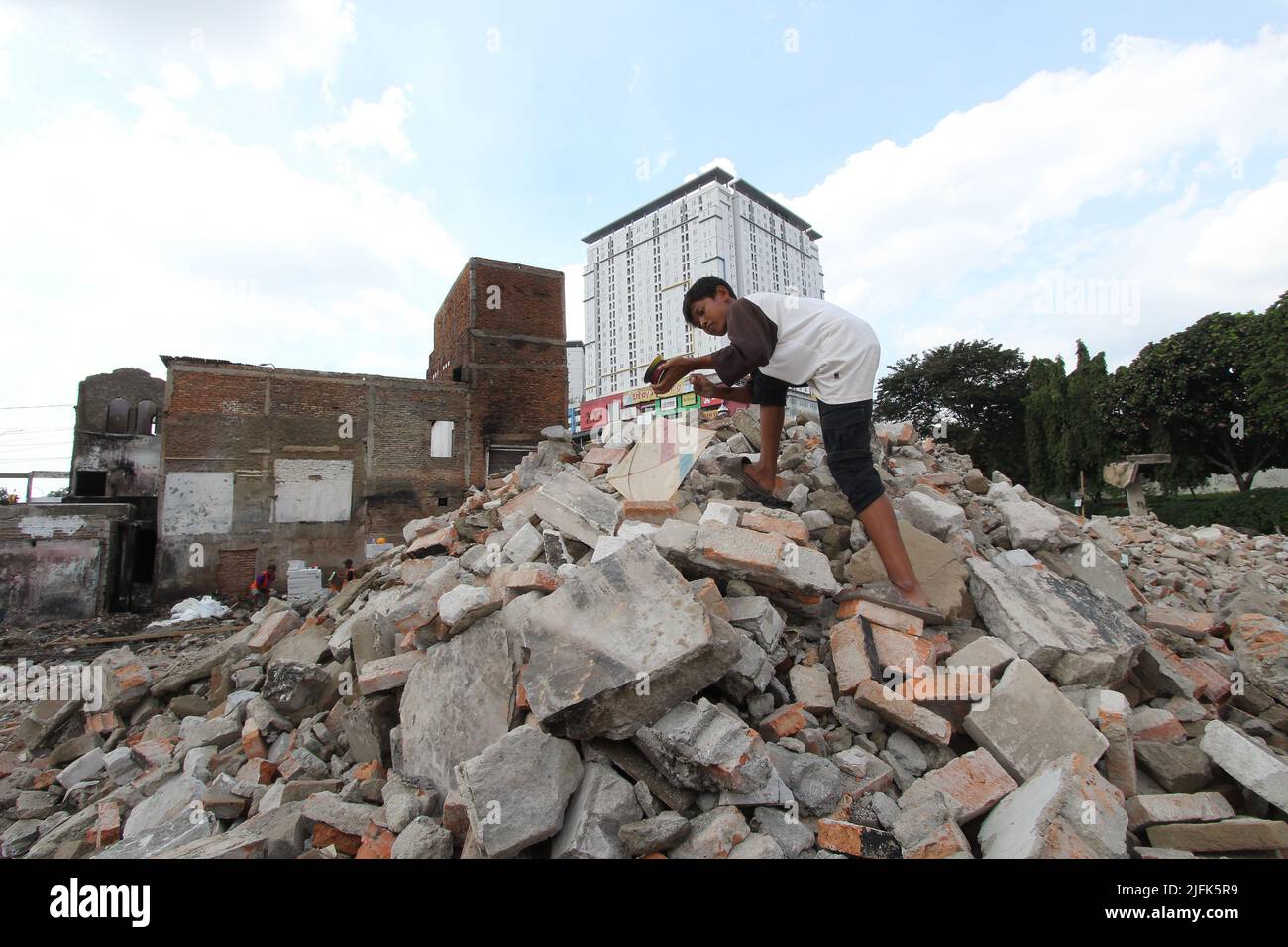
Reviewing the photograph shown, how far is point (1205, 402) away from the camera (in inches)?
794

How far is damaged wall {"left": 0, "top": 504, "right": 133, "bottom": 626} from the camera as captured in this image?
12.1m

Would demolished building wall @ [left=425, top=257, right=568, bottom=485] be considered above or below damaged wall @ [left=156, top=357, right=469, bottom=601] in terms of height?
above

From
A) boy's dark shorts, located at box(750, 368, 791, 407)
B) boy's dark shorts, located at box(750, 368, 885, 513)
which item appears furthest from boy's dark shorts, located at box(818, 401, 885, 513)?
boy's dark shorts, located at box(750, 368, 791, 407)

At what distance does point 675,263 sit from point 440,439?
22320 millimetres

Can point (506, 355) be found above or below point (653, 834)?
above

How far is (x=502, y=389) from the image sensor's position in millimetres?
15938

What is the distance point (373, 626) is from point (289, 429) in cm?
1346

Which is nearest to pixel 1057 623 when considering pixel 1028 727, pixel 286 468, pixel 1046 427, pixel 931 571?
pixel 931 571

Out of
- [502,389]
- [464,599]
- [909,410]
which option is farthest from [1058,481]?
[464,599]

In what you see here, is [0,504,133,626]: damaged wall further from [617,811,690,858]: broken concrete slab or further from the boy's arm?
[617,811,690,858]: broken concrete slab

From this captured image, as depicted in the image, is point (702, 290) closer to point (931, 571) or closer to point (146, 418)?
point (931, 571)

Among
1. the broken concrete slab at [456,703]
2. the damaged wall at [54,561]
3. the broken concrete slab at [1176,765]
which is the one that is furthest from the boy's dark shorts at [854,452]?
the damaged wall at [54,561]

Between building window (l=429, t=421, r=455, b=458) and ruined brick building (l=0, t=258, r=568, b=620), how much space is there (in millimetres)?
27
